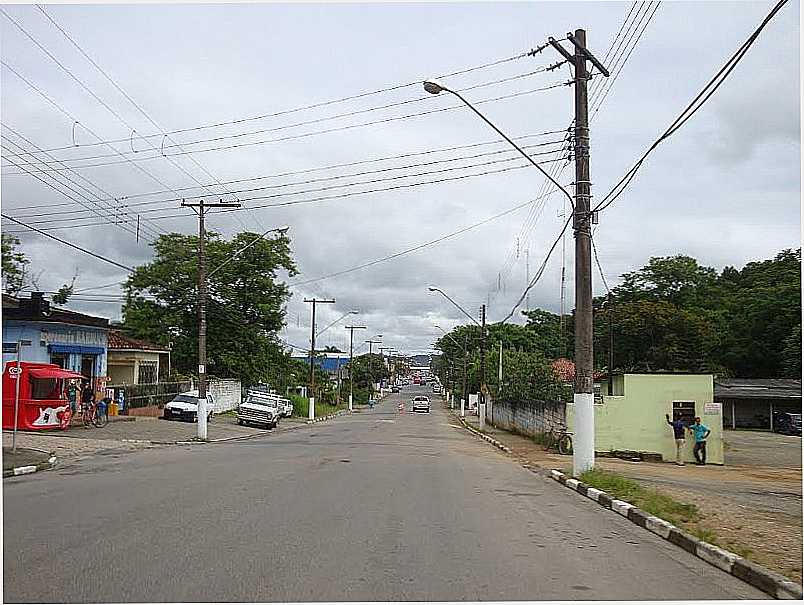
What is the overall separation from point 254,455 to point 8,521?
527 inches

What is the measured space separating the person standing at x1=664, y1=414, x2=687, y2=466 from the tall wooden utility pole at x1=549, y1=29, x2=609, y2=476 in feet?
23.2

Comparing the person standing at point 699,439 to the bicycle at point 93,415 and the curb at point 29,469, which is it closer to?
the curb at point 29,469

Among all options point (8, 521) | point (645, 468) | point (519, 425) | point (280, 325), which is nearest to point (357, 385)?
point (280, 325)

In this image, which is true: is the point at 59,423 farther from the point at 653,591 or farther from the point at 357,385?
the point at 357,385

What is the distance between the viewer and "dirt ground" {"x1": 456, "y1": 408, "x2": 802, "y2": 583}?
34.2 feet

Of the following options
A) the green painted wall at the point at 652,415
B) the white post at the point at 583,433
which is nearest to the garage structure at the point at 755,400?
the green painted wall at the point at 652,415

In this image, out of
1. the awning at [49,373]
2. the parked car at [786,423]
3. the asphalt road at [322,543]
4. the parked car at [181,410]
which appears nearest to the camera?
the asphalt road at [322,543]

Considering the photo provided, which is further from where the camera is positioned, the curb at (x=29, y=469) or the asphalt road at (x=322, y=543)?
the curb at (x=29, y=469)

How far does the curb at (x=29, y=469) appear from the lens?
1878 cm

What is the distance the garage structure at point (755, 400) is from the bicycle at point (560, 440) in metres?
25.5

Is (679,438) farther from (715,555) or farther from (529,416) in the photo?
(715,555)

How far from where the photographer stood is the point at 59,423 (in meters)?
30.8

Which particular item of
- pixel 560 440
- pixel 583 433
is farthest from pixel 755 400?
pixel 583 433

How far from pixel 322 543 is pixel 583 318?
10445 millimetres
